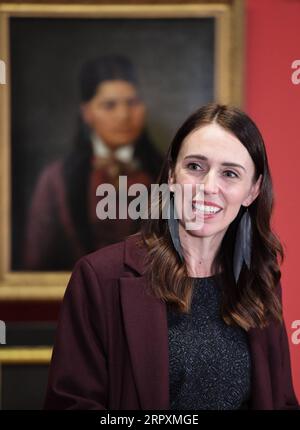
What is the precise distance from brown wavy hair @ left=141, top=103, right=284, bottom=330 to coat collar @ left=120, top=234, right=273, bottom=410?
24 mm

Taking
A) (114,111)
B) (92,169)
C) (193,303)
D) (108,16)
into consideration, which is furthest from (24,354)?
(108,16)

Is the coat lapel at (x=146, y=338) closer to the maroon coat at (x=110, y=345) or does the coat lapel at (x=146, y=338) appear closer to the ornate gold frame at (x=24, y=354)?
the maroon coat at (x=110, y=345)

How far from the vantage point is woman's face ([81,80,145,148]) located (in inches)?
78.1

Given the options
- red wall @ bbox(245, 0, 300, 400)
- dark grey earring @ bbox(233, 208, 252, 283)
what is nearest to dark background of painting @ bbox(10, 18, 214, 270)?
red wall @ bbox(245, 0, 300, 400)

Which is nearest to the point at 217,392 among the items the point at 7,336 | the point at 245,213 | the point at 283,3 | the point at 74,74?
the point at 245,213

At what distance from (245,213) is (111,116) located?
918 millimetres

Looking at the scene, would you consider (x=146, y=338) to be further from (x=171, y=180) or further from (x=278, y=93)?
(x=278, y=93)

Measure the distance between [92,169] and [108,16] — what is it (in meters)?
0.49

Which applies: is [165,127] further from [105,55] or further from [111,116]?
[105,55]

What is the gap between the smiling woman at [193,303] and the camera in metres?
1.03

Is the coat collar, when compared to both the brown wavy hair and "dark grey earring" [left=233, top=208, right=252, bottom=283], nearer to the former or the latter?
the brown wavy hair

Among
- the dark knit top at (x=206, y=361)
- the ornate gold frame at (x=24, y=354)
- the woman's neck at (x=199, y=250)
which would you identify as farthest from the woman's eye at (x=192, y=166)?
the ornate gold frame at (x=24, y=354)

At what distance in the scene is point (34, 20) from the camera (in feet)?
6.41

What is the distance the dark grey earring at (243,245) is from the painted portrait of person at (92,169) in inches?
33.3
